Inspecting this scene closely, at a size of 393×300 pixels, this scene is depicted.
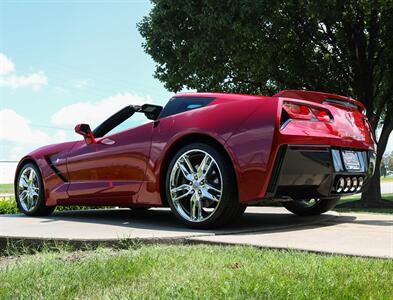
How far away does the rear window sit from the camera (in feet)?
15.5

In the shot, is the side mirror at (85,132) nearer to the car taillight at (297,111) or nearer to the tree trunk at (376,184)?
the car taillight at (297,111)

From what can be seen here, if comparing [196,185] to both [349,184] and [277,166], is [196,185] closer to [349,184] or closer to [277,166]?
[277,166]

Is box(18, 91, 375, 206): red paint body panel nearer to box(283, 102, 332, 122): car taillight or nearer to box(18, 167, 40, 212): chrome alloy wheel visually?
box(283, 102, 332, 122): car taillight

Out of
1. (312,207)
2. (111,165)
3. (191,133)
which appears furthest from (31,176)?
(312,207)

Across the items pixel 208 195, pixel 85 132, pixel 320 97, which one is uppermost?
pixel 320 97

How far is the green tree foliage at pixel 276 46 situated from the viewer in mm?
13281

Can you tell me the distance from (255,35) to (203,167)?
9.49m

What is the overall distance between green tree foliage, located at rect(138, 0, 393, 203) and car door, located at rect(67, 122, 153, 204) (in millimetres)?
8316

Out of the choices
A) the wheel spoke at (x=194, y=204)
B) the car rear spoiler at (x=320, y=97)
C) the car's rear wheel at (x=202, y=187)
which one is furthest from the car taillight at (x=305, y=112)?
the wheel spoke at (x=194, y=204)

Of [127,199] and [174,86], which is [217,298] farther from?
[174,86]

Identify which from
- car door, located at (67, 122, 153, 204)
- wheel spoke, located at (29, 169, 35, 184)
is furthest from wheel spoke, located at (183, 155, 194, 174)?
wheel spoke, located at (29, 169, 35, 184)

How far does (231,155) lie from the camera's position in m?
4.16

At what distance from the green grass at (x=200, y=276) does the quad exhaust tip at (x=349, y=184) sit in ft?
4.69

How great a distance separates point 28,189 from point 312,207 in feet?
12.5
